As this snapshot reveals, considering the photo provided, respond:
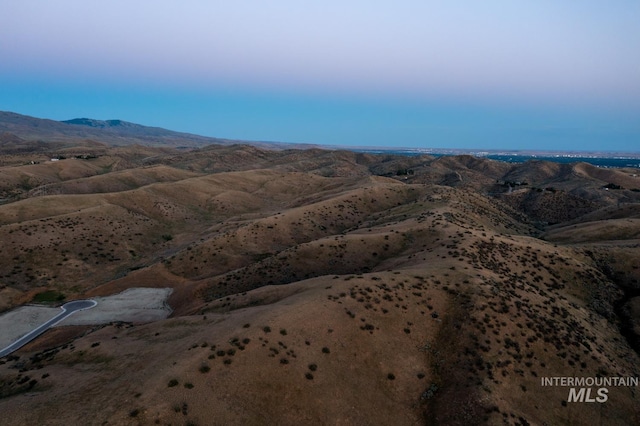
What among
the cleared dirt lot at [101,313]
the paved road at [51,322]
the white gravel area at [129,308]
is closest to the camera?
the paved road at [51,322]

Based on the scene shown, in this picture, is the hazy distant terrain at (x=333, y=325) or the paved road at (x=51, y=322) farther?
the paved road at (x=51, y=322)

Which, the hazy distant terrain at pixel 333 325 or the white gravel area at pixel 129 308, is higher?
the hazy distant terrain at pixel 333 325

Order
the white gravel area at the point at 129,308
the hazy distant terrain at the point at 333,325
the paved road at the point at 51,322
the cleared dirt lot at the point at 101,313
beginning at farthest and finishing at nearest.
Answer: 1. the white gravel area at the point at 129,308
2. the cleared dirt lot at the point at 101,313
3. the paved road at the point at 51,322
4. the hazy distant terrain at the point at 333,325

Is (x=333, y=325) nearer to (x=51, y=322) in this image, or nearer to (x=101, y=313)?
(x=101, y=313)

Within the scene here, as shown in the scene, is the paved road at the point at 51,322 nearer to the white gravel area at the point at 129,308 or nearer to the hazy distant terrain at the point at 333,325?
the white gravel area at the point at 129,308

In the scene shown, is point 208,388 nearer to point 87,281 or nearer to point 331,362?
point 331,362

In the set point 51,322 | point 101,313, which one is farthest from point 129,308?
point 51,322

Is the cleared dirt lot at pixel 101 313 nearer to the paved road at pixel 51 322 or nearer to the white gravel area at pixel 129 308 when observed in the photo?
the white gravel area at pixel 129 308

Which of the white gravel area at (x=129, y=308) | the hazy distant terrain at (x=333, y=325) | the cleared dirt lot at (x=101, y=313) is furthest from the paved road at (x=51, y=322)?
the hazy distant terrain at (x=333, y=325)
